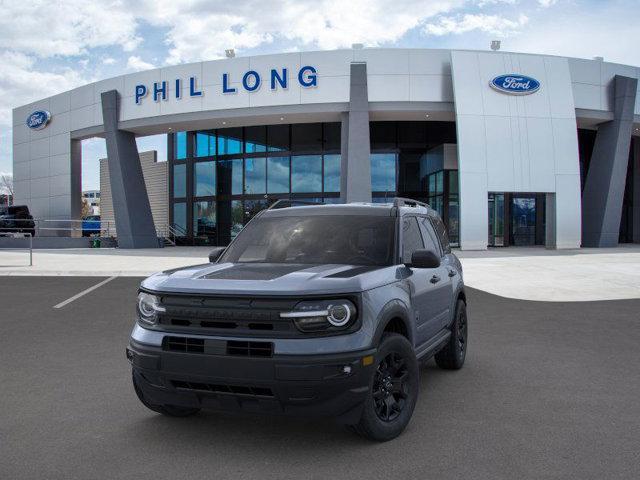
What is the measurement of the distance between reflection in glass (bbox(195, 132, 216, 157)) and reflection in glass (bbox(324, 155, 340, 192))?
7.89m

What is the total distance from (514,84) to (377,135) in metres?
8.67

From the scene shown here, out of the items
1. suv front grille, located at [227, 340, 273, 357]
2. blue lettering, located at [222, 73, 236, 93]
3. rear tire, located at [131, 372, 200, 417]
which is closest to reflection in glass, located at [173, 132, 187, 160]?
blue lettering, located at [222, 73, 236, 93]

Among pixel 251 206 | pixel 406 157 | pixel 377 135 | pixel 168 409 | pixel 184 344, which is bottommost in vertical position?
pixel 168 409

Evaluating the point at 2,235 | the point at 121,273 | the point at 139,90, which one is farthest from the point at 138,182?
the point at 121,273

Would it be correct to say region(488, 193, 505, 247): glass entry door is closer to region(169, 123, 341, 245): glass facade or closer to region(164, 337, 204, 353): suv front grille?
region(169, 123, 341, 245): glass facade

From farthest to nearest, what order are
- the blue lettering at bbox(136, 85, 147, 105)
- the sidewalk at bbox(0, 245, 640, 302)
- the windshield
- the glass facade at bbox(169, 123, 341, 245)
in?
1. the glass facade at bbox(169, 123, 341, 245)
2. the blue lettering at bbox(136, 85, 147, 105)
3. the sidewalk at bbox(0, 245, 640, 302)
4. the windshield

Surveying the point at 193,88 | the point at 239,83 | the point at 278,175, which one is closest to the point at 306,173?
the point at 278,175

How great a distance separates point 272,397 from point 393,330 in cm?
122

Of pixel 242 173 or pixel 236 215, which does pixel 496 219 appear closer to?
pixel 242 173

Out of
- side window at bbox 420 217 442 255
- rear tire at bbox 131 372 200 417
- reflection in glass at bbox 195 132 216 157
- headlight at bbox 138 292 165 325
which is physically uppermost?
reflection in glass at bbox 195 132 216 157

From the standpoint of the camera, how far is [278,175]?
3384 centimetres

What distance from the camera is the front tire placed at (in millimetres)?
3834

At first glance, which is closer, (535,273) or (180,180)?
(535,273)

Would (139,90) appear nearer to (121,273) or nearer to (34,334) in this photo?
(121,273)
